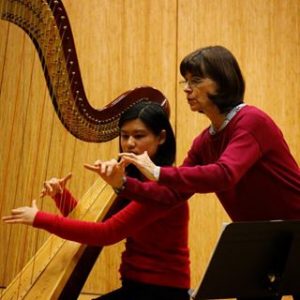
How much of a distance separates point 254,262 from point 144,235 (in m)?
0.60

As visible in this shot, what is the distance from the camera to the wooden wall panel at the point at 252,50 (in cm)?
354

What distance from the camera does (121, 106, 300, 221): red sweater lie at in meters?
1.46

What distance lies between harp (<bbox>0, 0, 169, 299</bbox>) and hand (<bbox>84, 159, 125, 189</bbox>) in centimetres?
45

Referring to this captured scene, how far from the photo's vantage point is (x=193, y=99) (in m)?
1.57

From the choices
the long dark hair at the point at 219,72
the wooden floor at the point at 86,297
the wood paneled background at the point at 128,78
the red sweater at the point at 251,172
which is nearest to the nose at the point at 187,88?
the long dark hair at the point at 219,72

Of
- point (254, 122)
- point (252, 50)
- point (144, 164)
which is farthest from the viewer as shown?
point (252, 50)

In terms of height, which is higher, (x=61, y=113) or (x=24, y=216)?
(x=61, y=113)

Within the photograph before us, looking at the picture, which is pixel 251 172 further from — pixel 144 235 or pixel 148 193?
pixel 144 235

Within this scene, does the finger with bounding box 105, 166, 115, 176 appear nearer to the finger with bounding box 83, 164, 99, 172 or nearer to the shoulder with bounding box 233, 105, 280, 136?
the finger with bounding box 83, 164, 99, 172

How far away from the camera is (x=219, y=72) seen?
1.59 m

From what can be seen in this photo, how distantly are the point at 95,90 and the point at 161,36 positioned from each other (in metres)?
0.60

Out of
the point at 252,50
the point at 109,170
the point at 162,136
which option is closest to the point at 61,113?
the point at 162,136

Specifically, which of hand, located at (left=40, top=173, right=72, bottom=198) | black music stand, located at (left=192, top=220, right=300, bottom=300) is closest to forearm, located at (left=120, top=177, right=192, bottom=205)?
black music stand, located at (left=192, top=220, right=300, bottom=300)

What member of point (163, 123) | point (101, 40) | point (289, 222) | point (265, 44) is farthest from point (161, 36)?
point (289, 222)
